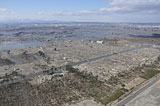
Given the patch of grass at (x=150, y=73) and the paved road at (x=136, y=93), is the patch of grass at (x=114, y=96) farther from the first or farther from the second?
the patch of grass at (x=150, y=73)

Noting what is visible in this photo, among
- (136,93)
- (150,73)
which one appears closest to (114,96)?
(136,93)

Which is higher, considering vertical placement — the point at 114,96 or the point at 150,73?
the point at 150,73

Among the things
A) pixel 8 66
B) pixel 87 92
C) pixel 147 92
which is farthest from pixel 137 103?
pixel 8 66

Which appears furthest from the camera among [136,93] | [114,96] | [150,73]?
[150,73]

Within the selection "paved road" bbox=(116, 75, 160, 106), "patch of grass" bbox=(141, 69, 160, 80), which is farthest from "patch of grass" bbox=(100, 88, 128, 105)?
"patch of grass" bbox=(141, 69, 160, 80)

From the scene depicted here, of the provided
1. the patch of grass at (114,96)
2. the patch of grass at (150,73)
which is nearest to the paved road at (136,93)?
the patch of grass at (114,96)

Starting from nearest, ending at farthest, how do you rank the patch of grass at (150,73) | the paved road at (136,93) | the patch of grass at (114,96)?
1. the paved road at (136,93)
2. the patch of grass at (114,96)
3. the patch of grass at (150,73)

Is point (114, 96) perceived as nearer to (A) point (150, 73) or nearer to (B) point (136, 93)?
(B) point (136, 93)

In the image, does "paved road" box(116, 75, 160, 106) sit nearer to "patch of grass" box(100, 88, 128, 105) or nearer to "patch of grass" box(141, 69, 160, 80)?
"patch of grass" box(100, 88, 128, 105)
